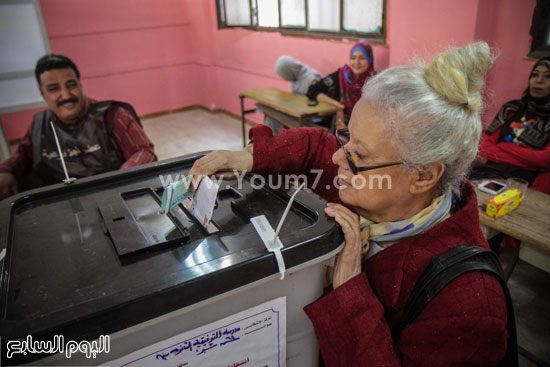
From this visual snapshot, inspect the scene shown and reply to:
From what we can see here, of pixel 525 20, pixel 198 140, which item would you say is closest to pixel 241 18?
pixel 198 140

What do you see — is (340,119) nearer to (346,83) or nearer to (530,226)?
(346,83)

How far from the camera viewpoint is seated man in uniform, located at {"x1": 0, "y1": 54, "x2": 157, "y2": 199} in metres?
2.02

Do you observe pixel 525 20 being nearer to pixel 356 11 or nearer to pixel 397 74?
pixel 356 11

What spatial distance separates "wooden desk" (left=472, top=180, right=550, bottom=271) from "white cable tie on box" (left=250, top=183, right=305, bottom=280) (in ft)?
4.51

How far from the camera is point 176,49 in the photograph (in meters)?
6.22

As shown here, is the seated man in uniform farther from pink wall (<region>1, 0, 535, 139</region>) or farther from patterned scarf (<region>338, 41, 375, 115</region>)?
pink wall (<region>1, 0, 535, 139</region>)

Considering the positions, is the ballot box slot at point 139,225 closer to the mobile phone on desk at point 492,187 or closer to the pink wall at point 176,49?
the mobile phone on desk at point 492,187

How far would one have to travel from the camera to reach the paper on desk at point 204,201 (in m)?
0.78

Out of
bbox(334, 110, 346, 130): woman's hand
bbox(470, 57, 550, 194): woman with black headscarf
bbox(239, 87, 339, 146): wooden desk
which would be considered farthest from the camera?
bbox(334, 110, 346, 130): woman's hand

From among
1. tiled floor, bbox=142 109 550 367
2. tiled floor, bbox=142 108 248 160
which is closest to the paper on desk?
tiled floor, bbox=142 109 550 367

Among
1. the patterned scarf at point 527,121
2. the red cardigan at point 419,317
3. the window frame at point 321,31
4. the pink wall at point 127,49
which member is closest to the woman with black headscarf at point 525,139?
the patterned scarf at point 527,121

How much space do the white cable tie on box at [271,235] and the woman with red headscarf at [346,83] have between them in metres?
2.67

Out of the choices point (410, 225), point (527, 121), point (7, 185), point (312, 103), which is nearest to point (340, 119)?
point (312, 103)

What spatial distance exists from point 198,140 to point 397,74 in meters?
4.53
